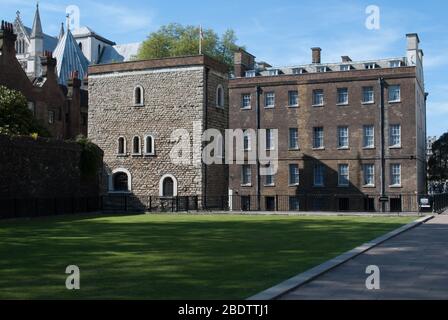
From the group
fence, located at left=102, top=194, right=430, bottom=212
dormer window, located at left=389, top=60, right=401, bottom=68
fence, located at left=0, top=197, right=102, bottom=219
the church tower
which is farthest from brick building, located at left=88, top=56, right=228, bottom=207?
the church tower

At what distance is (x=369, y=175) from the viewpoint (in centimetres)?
3744

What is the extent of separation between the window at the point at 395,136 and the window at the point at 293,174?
6.54m

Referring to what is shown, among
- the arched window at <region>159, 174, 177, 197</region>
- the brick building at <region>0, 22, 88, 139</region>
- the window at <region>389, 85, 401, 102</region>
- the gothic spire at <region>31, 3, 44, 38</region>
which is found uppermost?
the gothic spire at <region>31, 3, 44, 38</region>

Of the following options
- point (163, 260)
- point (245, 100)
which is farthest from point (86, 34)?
point (163, 260)

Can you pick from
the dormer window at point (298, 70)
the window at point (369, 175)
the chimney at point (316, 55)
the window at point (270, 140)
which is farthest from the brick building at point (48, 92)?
the window at point (369, 175)

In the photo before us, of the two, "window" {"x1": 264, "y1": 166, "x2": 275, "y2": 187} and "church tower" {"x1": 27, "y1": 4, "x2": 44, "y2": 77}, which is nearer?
"window" {"x1": 264, "y1": 166, "x2": 275, "y2": 187}

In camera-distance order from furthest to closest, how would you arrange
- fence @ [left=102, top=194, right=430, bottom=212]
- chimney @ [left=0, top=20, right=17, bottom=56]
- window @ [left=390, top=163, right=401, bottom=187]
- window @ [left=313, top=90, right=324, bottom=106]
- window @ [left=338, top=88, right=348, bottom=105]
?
chimney @ [left=0, top=20, right=17, bottom=56]
window @ [left=313, top=90, right=324, bottom=106]
window @ [left=338, top=88, right=348, bottom=105]
window @ [left=390, top=163, right=401, bottom=187]
fence @ [left=102, top=194, right=430, bottom=212]

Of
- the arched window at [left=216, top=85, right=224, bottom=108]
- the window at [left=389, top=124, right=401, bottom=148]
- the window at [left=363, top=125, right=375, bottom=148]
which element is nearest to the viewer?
the window at [left=389, top=124, right=401, bottom=148]

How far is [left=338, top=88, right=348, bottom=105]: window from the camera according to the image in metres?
38.5

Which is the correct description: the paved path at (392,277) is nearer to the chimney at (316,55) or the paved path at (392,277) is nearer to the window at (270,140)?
the window at (270,140)

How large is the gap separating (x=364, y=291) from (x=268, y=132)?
32.7m

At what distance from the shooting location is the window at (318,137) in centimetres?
3892

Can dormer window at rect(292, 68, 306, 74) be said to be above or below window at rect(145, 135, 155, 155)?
above

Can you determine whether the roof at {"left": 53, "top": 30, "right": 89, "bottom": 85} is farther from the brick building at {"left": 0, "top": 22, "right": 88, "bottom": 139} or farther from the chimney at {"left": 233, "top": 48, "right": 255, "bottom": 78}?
the chimney at {"left": 233, "top": 48, "right": 255, "bottom": 78}
